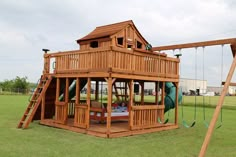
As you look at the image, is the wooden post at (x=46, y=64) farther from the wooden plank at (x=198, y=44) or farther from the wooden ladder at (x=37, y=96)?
the wooden plank at (x=198, y=44)

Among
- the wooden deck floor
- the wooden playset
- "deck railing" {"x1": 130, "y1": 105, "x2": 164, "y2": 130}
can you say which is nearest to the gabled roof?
the wooden playset

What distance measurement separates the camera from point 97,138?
10172mm

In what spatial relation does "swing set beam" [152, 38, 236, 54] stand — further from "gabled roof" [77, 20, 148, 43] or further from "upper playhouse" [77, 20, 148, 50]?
"gabled roof" [77, 20, 148, 43]

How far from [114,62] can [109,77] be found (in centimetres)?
65

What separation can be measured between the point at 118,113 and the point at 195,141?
523 centimetres

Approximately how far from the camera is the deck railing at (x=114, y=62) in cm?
1094

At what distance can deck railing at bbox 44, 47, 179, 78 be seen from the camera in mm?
10938

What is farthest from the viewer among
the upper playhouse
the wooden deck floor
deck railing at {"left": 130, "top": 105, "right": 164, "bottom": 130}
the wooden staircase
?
the wooden staircase

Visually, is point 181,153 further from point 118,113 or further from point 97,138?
point 118,113

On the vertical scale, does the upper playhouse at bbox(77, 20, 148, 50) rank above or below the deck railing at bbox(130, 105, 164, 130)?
above

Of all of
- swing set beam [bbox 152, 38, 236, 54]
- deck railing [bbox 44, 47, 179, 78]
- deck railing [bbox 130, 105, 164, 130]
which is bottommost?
deck railing [bbox 130, 105, 164, 130]

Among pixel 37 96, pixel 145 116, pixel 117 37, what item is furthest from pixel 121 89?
pixel 145 116

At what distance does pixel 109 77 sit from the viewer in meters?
10.6

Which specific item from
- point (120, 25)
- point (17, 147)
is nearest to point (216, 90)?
point (120, 25)
